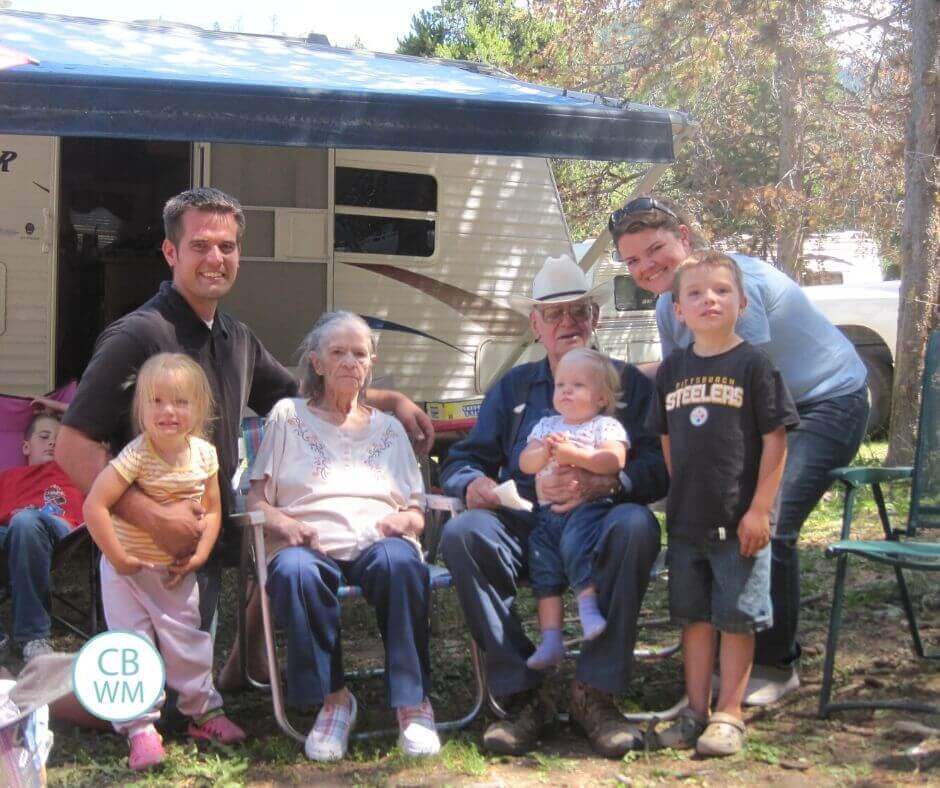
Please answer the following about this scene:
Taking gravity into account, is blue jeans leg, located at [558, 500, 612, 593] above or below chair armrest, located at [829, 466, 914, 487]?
below

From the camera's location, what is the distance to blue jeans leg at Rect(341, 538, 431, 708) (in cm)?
299

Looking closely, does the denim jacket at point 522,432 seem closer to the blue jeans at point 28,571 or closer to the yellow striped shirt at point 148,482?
the yellow striped shirt at point 148,482

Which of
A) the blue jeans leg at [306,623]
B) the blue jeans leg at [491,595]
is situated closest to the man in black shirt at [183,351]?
the blue jeans leg at [306,623]

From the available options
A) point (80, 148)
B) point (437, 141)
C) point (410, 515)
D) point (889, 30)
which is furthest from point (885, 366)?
point (410, 515)

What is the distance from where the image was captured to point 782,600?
3271 mm

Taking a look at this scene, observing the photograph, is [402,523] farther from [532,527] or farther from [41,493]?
[41,493]

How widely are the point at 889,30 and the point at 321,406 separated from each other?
8.28m

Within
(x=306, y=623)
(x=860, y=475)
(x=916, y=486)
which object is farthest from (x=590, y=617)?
(x=916, y=486)

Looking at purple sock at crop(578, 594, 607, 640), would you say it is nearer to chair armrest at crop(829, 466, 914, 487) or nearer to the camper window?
chair armrest at crop(829, 466, 914, 487)

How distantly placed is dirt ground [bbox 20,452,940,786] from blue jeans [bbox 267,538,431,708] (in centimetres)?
18

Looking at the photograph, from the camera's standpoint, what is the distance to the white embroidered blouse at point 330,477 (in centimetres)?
320

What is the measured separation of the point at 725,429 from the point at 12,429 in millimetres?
2774

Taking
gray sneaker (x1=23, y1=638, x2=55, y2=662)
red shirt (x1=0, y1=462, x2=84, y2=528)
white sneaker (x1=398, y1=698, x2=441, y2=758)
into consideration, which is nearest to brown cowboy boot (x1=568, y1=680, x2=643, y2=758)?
white sneaker (x1=398, y1=698, x2=441, y2=758)

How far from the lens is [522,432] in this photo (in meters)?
3.40
